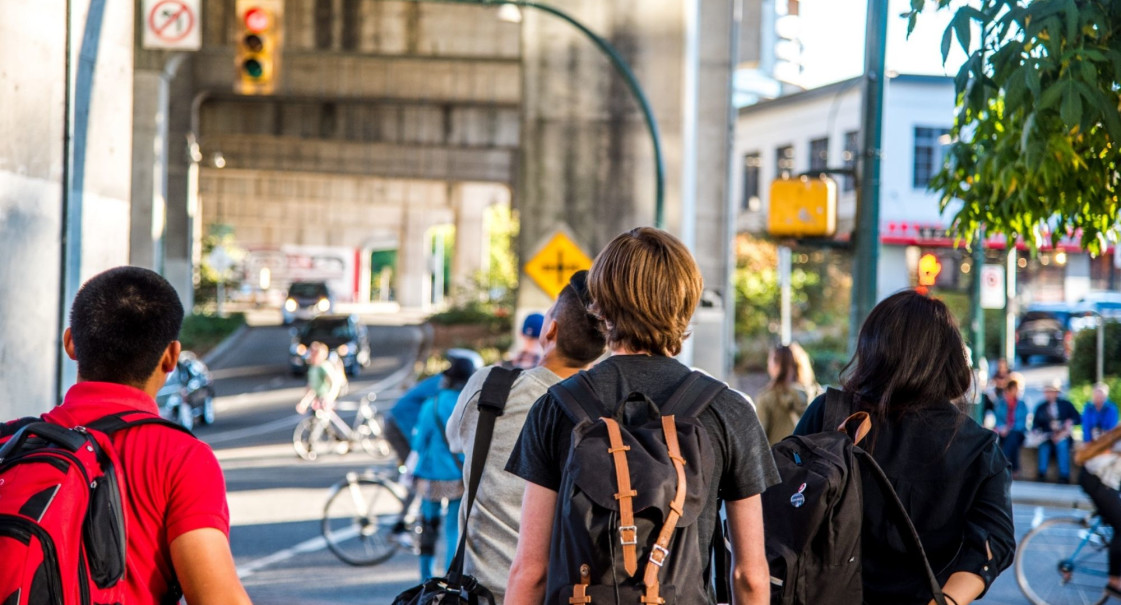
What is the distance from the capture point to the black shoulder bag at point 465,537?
11.8ft

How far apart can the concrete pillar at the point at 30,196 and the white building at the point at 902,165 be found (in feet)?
119

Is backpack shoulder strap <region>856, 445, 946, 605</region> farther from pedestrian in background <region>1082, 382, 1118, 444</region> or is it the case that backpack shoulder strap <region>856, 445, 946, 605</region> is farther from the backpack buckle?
pedestrian in background <region>1082, 382, 1118, 444</region>

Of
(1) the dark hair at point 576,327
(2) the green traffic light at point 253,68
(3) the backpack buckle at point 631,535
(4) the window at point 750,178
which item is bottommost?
(3) the backpack buckle at point 631,535

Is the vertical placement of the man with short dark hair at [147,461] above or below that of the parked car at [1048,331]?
above

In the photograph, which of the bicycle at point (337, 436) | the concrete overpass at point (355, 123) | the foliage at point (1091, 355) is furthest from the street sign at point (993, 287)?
the bicycle at point (337, 436)

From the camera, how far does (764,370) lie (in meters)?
34.9

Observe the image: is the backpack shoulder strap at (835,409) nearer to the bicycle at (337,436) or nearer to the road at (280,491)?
the road at (280,491)

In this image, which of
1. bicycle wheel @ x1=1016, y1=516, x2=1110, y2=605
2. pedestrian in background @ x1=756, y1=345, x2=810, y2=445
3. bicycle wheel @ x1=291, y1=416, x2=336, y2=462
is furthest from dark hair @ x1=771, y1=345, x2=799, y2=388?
bicycle wheel @ x1=291, y1=416, x2=336, y2=462

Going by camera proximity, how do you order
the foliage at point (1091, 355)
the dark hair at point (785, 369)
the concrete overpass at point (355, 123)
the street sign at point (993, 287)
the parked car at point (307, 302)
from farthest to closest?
the parked car at point (307, 302)
the foliage at point (1091, 355)
the street sign at point (993, 287)
the dark hair at point (785, 369)
the concrete overpass at point (355, 123)

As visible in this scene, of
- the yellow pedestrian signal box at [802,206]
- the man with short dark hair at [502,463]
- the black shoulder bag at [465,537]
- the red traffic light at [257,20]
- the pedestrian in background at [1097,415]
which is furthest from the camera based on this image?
the pedestrian in background at [1097,415]

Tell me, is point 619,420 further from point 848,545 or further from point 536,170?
point 536,170

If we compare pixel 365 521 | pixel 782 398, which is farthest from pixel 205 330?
pixel 782 398

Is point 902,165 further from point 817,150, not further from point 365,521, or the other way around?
point 365,521

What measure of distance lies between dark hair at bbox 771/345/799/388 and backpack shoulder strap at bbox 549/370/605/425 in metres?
5.96
